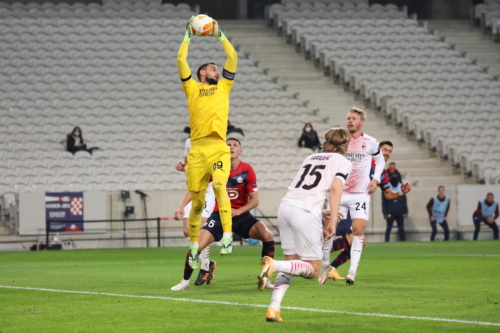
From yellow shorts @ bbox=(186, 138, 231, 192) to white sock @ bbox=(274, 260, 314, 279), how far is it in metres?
2.83

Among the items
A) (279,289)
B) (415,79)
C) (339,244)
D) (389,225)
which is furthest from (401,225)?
(279,289)

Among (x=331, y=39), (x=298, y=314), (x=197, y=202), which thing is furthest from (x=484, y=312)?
(x=331, y=39)

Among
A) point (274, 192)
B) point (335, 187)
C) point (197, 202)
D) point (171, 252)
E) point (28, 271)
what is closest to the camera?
point (335, 187)

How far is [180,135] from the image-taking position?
27234 mm

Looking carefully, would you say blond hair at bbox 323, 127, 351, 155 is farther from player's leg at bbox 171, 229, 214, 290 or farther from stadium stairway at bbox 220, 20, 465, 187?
stadium stairway at bbox 220, 20, 465, 187

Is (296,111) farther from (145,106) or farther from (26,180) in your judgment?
(26,180)

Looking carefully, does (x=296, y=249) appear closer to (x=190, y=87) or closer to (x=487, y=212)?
(x=190, y=87)

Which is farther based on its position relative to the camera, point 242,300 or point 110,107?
point 110,107

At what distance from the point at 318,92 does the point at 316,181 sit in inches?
978

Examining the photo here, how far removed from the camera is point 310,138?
2641 centimetres

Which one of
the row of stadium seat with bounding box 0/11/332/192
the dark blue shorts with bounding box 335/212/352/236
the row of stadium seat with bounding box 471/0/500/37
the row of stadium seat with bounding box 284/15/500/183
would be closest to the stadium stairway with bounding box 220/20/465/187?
the row of stadium seat with bounding box 284/15/500/183

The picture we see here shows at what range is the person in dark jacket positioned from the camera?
2534cm

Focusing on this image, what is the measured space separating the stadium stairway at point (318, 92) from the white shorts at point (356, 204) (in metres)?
15.3

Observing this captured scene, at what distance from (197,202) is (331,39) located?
24.1 meters
